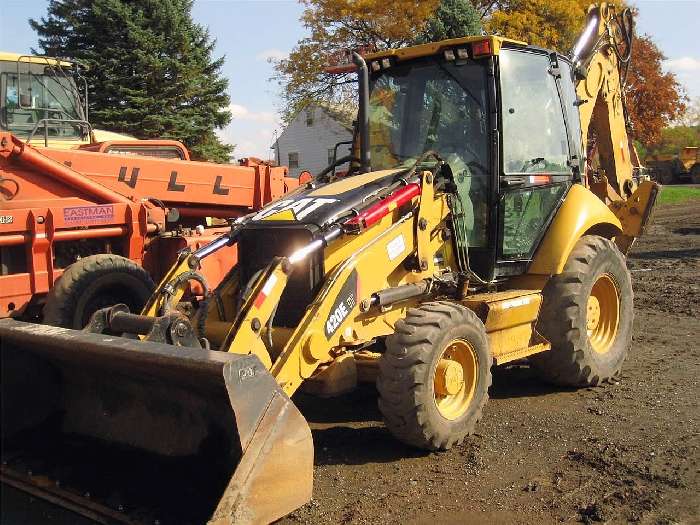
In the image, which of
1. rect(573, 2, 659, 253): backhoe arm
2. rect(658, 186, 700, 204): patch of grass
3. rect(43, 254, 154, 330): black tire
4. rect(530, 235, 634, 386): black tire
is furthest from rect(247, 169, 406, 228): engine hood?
rect(658, 186, 700, 204): patch of grass

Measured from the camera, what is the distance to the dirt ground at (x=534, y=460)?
12.6ft

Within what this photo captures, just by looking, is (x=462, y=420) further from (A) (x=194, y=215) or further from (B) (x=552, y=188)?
(A) (x=194, y=215)

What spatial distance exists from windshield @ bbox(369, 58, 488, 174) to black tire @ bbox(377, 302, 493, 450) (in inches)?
59.5

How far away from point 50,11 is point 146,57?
4376 millimetres

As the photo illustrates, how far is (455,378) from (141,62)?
813 inches

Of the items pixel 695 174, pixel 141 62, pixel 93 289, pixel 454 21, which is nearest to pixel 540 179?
pixel 93 289

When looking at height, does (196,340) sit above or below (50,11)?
below

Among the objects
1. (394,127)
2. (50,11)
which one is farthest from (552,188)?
(50,11)

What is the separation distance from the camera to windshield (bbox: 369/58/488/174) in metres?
5.57

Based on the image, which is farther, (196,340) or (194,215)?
(194,215)

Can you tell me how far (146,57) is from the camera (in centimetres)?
2280

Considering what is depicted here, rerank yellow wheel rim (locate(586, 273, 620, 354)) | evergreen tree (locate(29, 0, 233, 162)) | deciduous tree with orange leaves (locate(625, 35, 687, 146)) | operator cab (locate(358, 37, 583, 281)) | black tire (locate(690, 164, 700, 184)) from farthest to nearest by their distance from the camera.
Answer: black tire (locate(690, 164, 700, 184))
deciduous tree with orange leaves (locate(625, 35, 687, 146))
evergreen tree (locate(29, 0, 233, 162))
yellow wheel rim (locate(586, 273, 620, 354))
operator cab (locate(358, 37, 583, 281))

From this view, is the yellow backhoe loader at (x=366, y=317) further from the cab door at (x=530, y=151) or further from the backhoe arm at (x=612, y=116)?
the backhoe arm at (x=612, y=116)

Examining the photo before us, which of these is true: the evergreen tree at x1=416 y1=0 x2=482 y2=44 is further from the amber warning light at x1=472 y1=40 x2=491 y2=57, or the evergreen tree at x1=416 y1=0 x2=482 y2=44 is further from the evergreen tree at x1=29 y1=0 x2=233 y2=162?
the amber warning light at x1=472 y1=40 x2=491 y2=57
